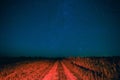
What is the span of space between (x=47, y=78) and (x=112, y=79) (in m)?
3.40

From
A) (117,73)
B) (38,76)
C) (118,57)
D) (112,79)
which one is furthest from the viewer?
(118,57)

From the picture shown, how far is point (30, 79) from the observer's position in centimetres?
1281

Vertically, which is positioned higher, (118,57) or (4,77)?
(118,57)

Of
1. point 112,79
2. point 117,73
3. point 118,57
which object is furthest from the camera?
point 118,57

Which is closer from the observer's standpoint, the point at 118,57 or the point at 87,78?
the point at 87,78

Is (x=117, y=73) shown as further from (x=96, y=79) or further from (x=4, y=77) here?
(x=4, y=77)

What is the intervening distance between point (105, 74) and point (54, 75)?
2999mm

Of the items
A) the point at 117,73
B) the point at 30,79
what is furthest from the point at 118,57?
the point at 30,79

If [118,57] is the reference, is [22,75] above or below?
below

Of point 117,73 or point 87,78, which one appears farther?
point 117,73

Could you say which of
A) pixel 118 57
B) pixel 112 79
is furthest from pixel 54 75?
pixel 118 57

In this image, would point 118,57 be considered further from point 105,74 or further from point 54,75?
point 54,75

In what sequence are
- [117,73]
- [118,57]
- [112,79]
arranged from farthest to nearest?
[118,57] < [117,73] < [112,79]

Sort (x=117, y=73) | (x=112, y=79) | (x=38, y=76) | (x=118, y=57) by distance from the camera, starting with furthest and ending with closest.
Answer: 1. (x=118, y=57)
2. (x=117, y=73)
3. (x=38, y=76)
4. (x=112, y=79)
